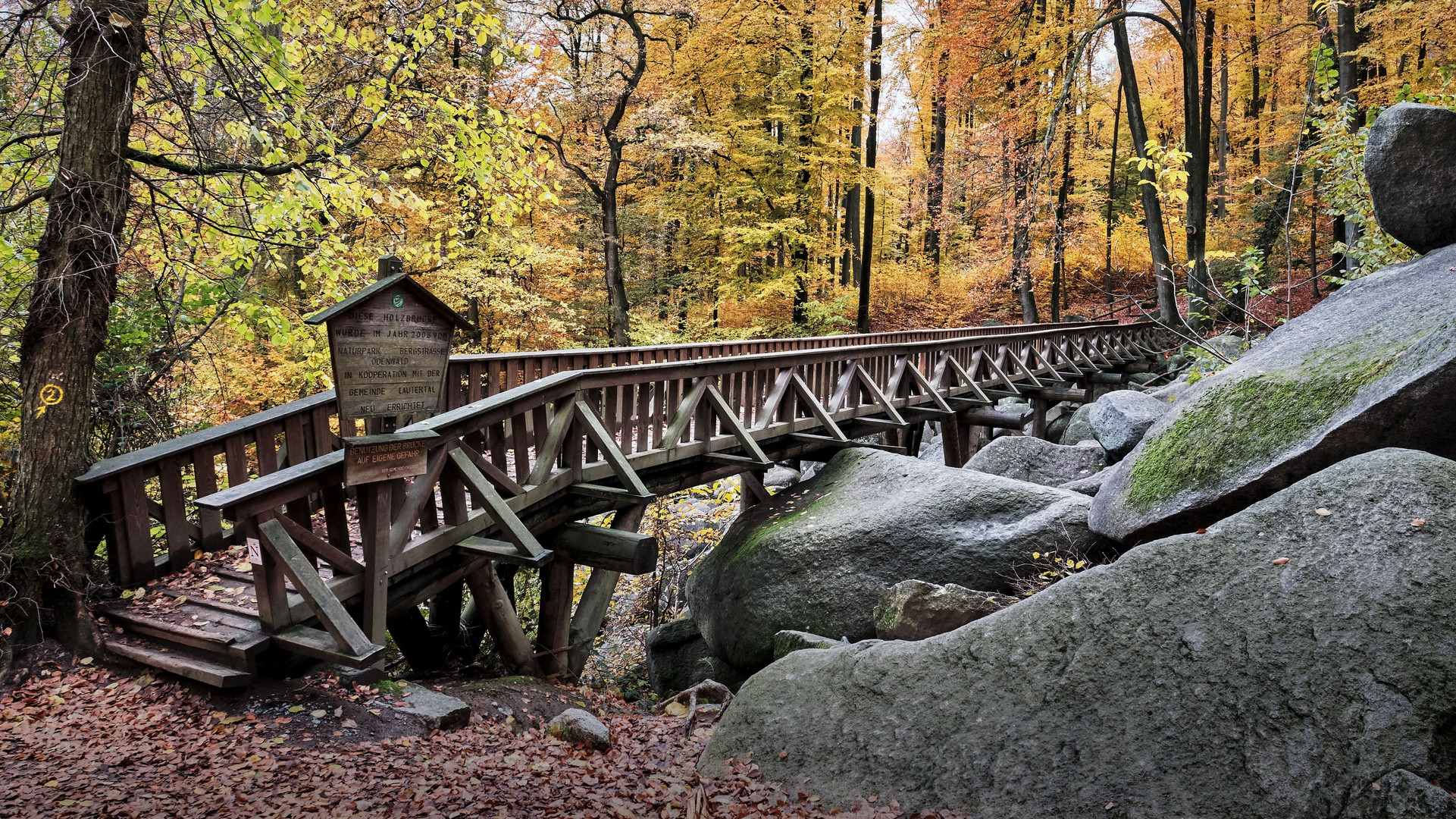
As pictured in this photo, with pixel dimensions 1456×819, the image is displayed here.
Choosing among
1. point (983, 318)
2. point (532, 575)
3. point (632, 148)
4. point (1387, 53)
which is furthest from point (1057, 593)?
point (983, 318)

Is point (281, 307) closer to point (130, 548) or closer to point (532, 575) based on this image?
point (130, 548)

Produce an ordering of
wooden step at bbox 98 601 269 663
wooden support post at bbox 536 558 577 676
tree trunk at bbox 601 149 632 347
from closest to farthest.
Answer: wooden step at bbox 98 601 269 663
wooden support post at bbox 536 558 577 676
tree trunk at bbox 601 149 632 347

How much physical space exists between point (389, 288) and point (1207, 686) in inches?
179

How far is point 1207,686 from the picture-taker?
3336 millimetres

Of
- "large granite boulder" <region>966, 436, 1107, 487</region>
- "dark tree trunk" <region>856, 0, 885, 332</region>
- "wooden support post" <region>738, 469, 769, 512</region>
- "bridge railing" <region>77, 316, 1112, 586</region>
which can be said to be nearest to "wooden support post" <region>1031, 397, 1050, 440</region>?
"dark tree trunk" <region>856, 0, 885, 332</region>

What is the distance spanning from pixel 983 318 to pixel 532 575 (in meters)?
20.4

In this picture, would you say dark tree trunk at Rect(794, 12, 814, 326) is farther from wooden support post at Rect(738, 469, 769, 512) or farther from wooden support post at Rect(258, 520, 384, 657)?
wooden support post at Rect(258, 520, 384, 657)

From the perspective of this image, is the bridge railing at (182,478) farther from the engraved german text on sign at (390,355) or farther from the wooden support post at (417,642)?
the wooden support post at (417,642)

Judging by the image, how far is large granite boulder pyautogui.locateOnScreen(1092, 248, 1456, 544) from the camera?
4.41 m

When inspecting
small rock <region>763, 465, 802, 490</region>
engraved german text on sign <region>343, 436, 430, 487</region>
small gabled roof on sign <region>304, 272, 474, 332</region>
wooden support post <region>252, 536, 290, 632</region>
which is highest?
small gabled roof on sign <region>304, 272, 474, 332</region>

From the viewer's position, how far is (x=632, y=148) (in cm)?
2014

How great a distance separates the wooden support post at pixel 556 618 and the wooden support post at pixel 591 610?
0.55ft

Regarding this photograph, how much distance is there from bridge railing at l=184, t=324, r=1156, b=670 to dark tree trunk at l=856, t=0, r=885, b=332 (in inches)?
345

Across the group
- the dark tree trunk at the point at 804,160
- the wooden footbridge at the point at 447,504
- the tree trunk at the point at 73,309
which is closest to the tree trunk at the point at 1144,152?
the dark tree trunk at the point at 804,160
